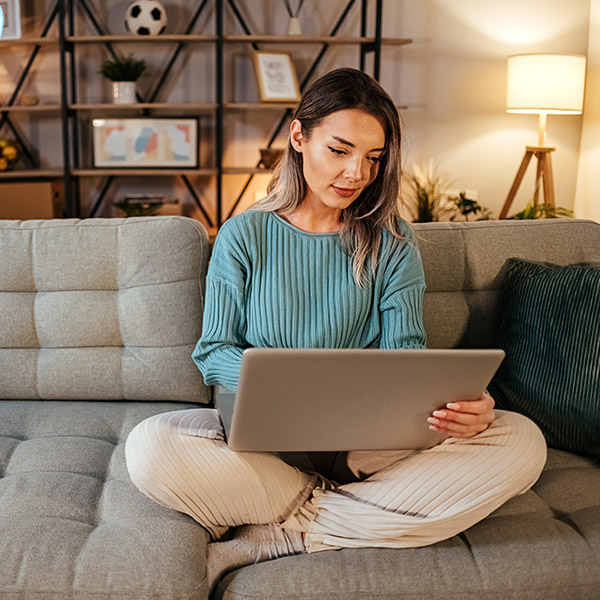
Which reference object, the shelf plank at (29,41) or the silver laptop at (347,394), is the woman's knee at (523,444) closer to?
the silver laptop at (347,394)

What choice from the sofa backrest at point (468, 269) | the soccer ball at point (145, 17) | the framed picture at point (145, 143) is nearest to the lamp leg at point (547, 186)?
the framed picture at point (145, 143)

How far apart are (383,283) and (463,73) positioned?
3142mm

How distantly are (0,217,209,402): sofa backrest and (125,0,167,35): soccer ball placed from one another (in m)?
2.51

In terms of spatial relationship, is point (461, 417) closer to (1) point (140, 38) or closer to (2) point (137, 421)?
(2) point (137, 421)

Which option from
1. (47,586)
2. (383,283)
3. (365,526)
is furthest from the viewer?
(383,283)

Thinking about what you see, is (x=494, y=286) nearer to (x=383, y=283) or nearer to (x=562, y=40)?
(x=383, y=283)

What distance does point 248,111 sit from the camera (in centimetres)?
441

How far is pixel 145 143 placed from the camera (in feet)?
13.7

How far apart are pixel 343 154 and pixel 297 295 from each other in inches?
11.7

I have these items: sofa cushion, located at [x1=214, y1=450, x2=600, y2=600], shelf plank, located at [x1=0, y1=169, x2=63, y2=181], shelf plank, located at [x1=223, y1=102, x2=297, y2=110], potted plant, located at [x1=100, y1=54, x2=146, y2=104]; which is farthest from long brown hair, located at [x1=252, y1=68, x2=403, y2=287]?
shelf plank, located at [x1=0, y1=169, x2=63, y2=181]

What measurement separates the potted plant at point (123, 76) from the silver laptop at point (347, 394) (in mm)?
3099

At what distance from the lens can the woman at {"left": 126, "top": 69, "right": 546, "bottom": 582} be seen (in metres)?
1.35

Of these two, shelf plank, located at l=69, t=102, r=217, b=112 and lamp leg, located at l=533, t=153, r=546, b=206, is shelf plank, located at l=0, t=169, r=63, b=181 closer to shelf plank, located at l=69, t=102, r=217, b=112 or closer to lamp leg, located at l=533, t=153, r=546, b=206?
shelf plank, located at l=69, t=102, r=217, b=112

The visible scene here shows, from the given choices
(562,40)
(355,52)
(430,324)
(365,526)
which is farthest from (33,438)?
(562,40)
